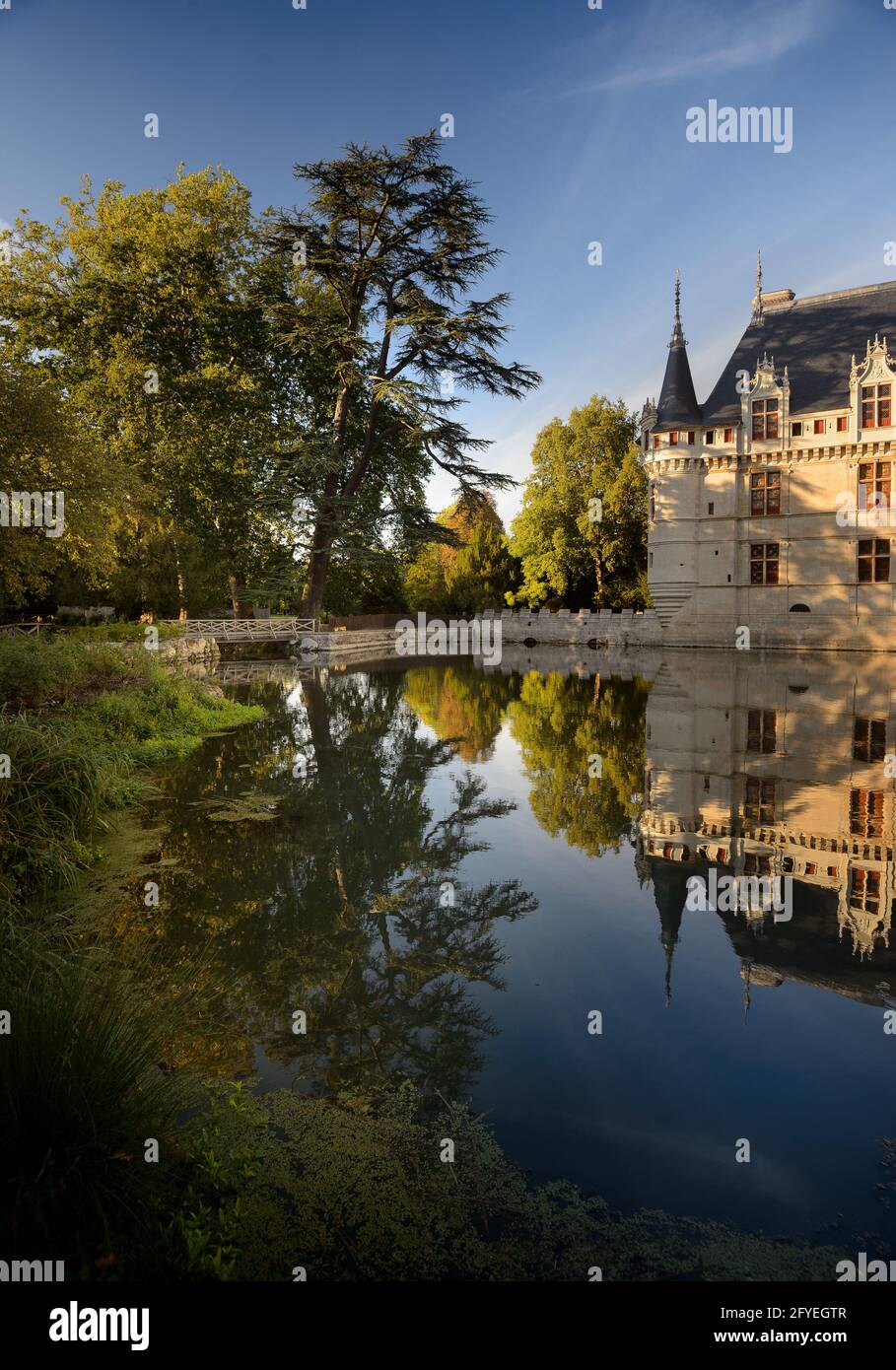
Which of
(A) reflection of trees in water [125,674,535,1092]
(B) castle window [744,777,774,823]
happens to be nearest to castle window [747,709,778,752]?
(B) castle window [744,777,774,823]

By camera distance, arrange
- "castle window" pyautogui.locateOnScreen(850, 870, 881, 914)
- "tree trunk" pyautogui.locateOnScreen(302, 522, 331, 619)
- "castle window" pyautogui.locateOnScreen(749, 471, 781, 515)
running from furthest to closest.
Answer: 1. "castle window" pyautogui.locateOnScreen(749, 471, 781, 515)
2. "tree trunk" pyautogui.locateOnScreen(302, 522, 331, 619)
3. "castle window" pyautogui.locateOnScreen(850, 870, 881, 914)

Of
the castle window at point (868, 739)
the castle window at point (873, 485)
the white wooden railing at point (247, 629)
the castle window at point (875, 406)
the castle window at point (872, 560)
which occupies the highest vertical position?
the castle window at point (875, 406)

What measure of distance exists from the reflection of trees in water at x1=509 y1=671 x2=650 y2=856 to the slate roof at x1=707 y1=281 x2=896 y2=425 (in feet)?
77.0

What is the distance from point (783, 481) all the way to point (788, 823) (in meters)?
31.9

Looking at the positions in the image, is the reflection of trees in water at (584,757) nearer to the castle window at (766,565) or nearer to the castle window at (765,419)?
the castle window at (766,565)

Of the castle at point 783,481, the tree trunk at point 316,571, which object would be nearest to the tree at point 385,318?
the tree trunk at point 316,571

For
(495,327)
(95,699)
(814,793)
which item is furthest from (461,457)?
(814,793)

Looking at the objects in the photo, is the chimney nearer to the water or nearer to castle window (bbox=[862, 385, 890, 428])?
castle window (bbox=[862, 385, 890, 428])

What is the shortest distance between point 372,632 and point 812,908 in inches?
1278

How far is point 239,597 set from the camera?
32219 mm

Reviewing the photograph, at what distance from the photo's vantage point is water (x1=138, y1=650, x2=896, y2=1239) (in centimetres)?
284

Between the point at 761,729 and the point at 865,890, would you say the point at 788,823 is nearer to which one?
the point at 865,890

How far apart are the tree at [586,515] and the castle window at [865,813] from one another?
117ft

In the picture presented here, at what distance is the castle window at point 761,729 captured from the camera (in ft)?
35.9
